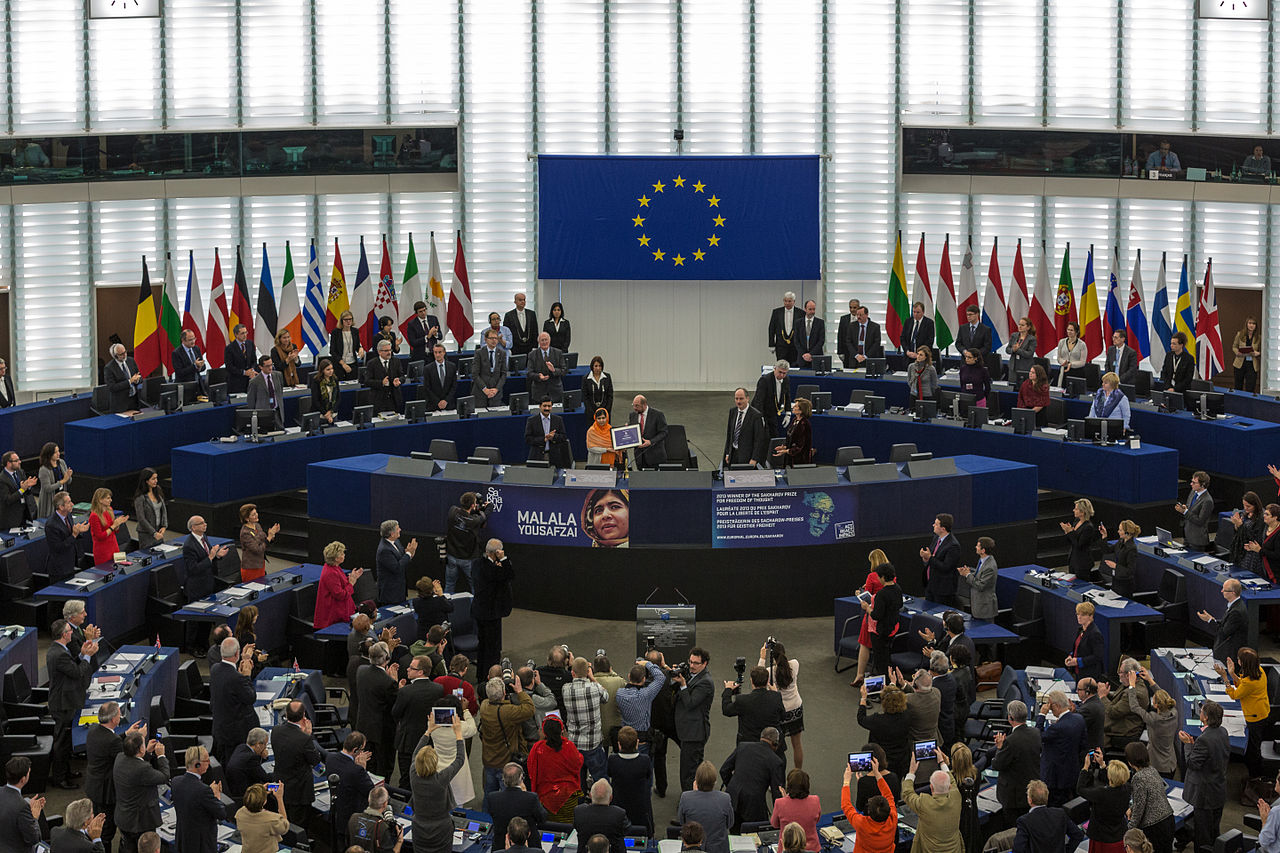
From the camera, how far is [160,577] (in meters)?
16.7

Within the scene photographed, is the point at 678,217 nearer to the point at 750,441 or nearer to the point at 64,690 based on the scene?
the point at 750,441

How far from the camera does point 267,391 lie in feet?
68.8

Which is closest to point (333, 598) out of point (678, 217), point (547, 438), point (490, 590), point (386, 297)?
point (490, 590)

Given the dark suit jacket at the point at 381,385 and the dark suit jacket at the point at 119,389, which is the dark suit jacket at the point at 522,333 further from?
the dark suit jacket at the point at 119,389

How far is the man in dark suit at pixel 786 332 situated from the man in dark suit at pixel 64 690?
1365cm

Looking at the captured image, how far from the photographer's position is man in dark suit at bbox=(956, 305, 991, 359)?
23.0m

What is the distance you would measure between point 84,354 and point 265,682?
16.9 m

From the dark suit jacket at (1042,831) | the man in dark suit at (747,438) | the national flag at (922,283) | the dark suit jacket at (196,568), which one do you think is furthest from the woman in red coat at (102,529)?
the national flag at (922,283)

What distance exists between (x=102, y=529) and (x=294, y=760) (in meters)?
6.05

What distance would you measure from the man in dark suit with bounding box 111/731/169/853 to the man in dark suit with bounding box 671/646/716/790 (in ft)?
13.6

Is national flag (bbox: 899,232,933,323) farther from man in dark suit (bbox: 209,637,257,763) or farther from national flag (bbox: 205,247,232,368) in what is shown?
man in dark suit (bbox: 209,637,257,763)

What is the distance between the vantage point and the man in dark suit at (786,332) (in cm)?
2467

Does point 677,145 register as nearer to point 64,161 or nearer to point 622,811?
point 64,161

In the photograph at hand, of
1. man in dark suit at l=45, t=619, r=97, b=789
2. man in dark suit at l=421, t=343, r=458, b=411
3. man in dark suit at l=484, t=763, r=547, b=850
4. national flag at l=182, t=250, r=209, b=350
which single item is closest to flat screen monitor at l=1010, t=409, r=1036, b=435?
man in dark suit at l=421, t=343, r=458, b=411
